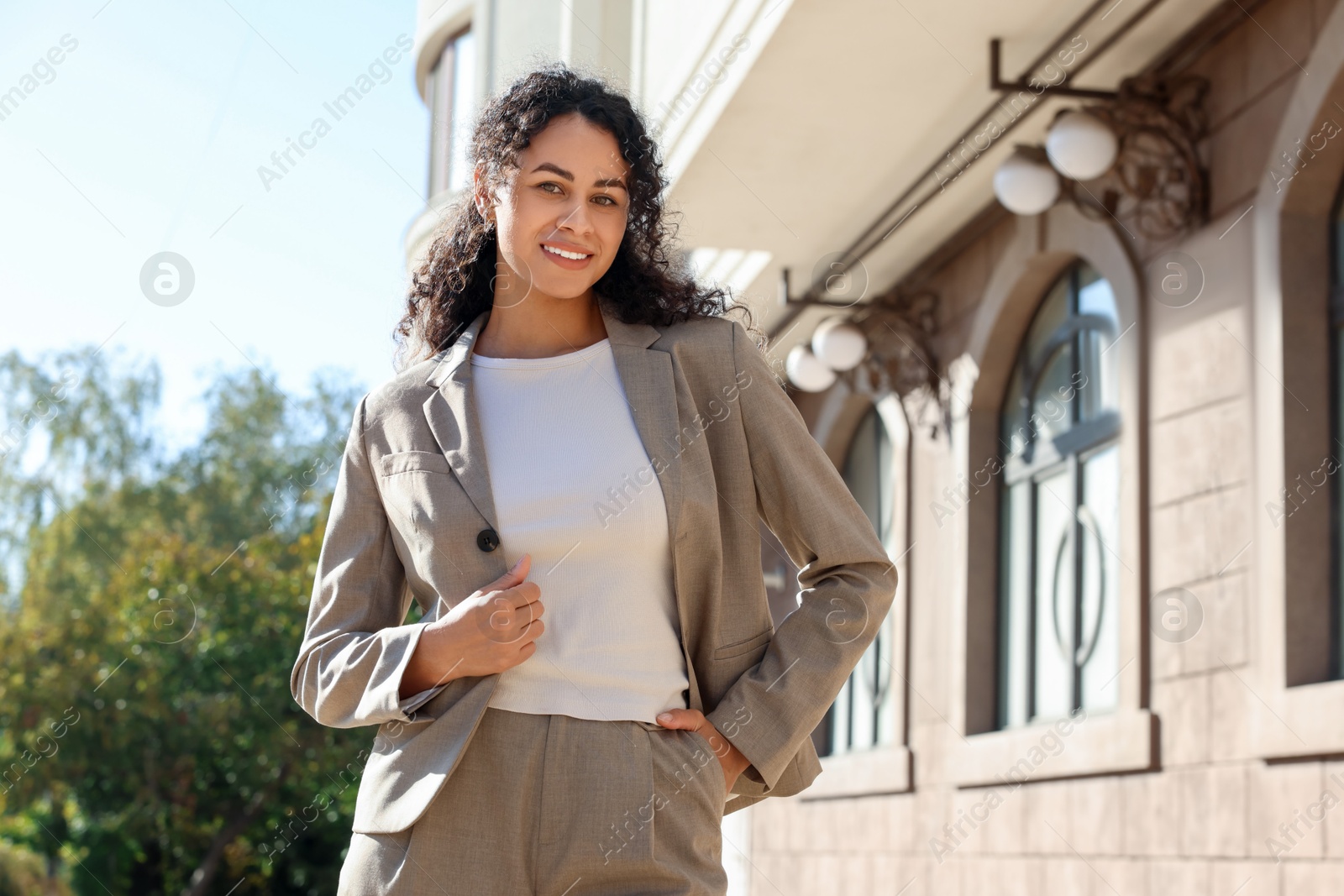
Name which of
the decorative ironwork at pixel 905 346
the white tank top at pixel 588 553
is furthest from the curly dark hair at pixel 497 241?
the decorative ironwork at pixel 905 346

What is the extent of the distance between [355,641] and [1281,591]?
11.8 feet

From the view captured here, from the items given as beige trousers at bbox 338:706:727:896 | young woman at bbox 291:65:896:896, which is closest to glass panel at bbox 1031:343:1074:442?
young woman at bbox 291:65:896:896

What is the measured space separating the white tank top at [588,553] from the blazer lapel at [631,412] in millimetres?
17

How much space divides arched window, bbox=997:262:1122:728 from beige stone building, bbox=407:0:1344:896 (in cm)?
2

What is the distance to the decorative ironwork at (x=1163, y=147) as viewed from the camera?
5.57 meters

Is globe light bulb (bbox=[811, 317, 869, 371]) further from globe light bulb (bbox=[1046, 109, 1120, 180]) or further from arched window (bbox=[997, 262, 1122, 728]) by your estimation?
globe light bulb (bbox=[1046, 109, 1120, 180])

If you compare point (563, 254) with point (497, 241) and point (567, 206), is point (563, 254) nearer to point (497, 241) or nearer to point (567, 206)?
point (567, 206)

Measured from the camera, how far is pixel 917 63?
19.9 ft

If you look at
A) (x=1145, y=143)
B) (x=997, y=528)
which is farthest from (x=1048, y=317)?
(x=1145, y=143)

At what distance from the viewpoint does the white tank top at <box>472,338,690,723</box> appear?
2.03 m

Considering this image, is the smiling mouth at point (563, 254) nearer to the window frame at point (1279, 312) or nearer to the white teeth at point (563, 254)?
the white teeth at point (563, 254)

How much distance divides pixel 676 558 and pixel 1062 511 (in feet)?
17.9

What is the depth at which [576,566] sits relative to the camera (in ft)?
6.82

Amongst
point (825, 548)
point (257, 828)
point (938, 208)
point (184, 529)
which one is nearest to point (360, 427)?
point (825, 548)
